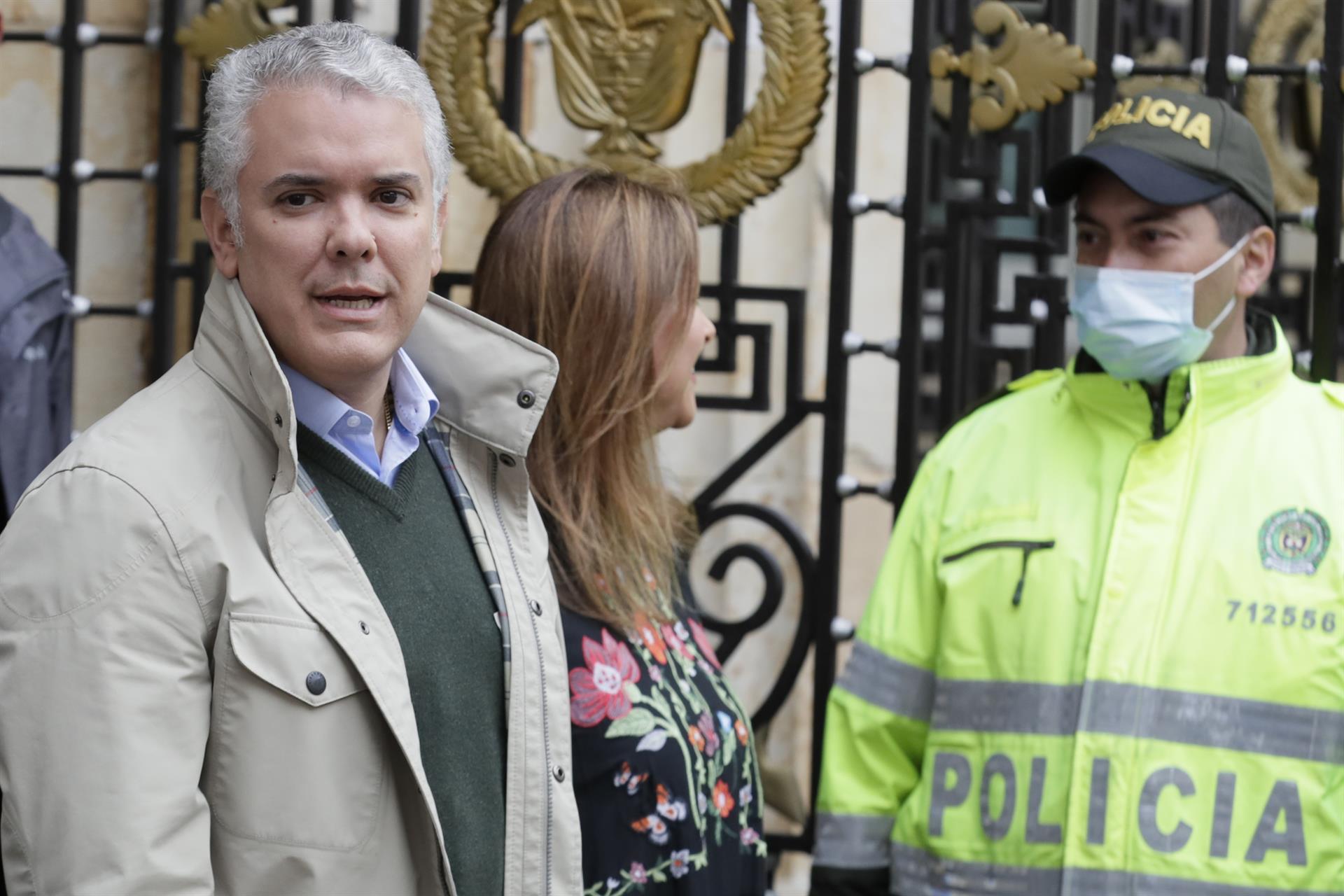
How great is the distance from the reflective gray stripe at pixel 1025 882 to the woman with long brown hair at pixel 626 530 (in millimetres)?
241

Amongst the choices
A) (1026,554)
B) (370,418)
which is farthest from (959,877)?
(370,418)

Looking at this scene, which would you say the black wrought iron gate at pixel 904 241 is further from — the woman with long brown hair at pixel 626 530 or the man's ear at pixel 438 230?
the man's ear at pixel 438 230

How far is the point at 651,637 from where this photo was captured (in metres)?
2.04

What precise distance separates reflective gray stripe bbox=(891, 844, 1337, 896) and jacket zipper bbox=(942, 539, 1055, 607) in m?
0.36

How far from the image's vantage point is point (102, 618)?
4.31 feet

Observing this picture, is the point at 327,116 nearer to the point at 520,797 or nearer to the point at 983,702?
the point at 520,797

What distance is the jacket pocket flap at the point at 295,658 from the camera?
1.37 m

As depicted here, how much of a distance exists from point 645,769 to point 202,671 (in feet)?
2.27

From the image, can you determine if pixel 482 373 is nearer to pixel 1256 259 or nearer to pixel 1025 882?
pixel 1025 882

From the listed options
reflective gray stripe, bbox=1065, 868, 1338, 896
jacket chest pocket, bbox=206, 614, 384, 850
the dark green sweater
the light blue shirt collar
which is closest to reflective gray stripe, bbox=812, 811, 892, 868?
reflective gray stripe, bbox=1065, 868, 1338, 896

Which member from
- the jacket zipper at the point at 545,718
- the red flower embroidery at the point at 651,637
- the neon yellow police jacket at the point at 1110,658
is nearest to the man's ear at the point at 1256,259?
the neon yellow police jacket at the point at 1110,658

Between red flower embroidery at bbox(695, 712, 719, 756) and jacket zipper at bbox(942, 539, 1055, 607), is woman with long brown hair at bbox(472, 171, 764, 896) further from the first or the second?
jacket zipper at bbox(942, 539, 1055, 607)

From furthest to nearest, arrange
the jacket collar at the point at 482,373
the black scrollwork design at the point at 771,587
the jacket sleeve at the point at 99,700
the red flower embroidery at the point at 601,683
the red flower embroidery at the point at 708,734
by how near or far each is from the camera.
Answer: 1. the black scrollwork design at the point at 771,587
2. the red flower embroidery at the point at 708,734
3. the red flower embroidery at the point at 601,683
4. the jacket collar at the point at 482,373
5. the jacket sleeve at the point at 99,700

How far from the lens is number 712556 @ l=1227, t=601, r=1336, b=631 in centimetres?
213
